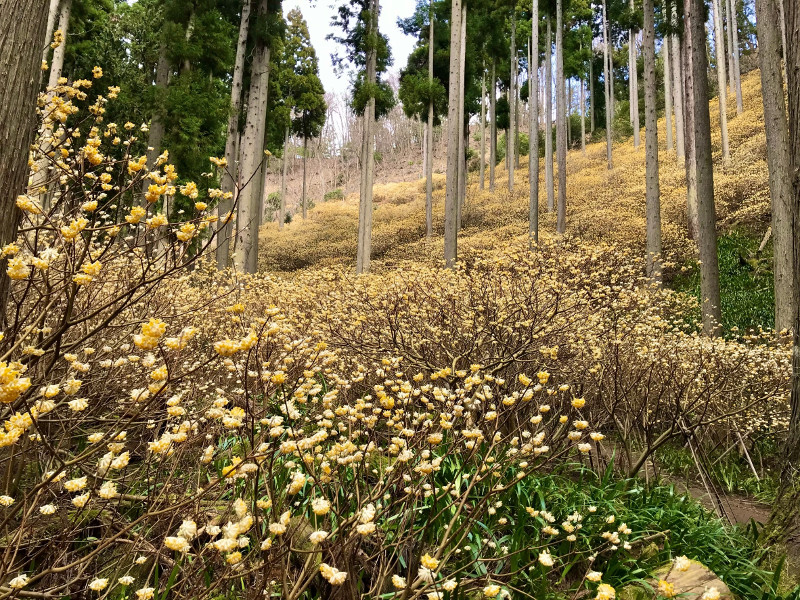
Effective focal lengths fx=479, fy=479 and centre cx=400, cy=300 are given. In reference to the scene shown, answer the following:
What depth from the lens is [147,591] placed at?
138 centimetres

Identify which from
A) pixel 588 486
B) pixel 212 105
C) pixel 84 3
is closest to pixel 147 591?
pixel 588 486

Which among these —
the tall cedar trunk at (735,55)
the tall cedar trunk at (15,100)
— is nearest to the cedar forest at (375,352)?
the tall cedar trunk at (15,100)

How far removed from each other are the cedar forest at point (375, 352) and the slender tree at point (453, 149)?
3.5 inches

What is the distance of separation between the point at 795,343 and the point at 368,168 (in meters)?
13.0

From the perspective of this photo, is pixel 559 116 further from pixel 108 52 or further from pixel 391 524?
pixel 391 524

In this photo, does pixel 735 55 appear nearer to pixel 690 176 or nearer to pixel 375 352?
pixel 690 176

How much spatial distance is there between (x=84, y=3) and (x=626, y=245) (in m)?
16.4

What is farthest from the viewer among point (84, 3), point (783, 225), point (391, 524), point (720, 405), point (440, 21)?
point (440, 21)

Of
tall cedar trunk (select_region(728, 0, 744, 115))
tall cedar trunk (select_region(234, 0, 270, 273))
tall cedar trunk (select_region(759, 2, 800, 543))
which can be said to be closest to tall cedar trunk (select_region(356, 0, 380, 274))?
tall cedar trunk (select_region(234, 0, 270, 273))

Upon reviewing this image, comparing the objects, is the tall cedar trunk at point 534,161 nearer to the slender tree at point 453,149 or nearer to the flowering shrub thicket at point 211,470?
the slender tree at point 453,149

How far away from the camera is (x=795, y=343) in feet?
9.09

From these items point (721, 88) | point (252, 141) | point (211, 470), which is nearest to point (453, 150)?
point (252, 141)

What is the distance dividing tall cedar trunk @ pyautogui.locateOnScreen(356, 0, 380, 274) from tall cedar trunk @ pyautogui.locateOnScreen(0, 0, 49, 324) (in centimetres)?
1124

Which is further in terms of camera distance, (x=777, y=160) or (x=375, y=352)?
(x=777, y=160)
